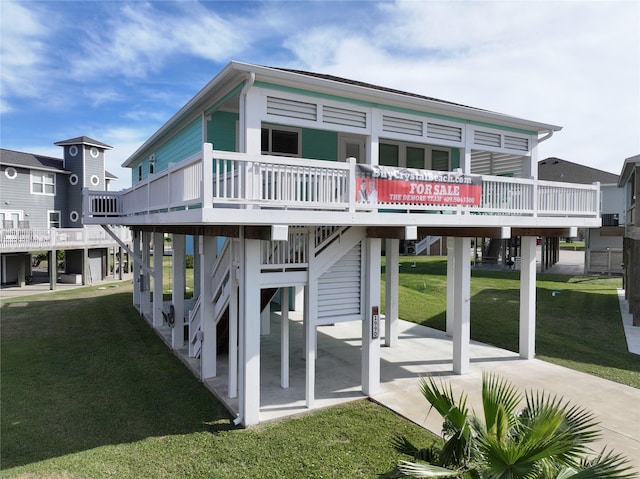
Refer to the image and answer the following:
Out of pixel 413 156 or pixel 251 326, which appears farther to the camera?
pixel 413 156

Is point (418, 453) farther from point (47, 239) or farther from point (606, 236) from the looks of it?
point (606, 236)

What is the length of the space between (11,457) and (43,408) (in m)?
1.96

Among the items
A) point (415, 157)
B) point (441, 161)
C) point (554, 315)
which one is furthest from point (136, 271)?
point (554, 315)

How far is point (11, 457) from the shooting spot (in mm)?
6961

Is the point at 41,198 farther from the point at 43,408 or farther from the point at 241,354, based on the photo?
the point at 241,354

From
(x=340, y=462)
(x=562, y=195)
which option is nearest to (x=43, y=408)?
(x=340, y=462)

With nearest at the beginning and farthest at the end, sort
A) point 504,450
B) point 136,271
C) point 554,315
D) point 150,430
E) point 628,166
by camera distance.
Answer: point 504,450 < point 150,430 < point 554,315 < point 136,271 < point 628,166

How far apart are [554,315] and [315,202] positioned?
14.5 metres

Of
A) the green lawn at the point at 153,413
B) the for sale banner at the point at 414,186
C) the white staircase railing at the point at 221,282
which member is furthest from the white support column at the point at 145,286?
the for sale banner at the point at 414,186

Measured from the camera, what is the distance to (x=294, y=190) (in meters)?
7.49

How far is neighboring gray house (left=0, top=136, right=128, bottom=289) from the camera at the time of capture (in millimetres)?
24656

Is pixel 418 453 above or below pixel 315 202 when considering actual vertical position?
below

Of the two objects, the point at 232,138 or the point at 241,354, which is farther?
the point at 232,138

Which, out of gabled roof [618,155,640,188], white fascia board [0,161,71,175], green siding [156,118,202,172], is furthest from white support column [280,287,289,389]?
white fascia board [0,161,71,175]
